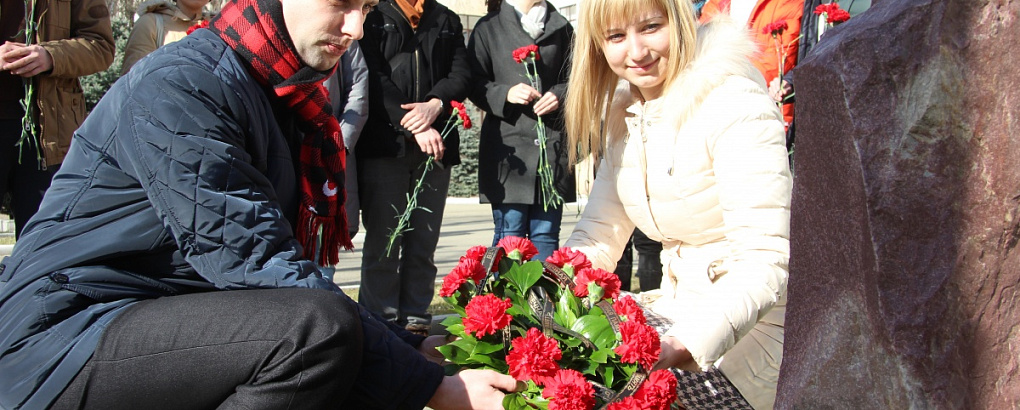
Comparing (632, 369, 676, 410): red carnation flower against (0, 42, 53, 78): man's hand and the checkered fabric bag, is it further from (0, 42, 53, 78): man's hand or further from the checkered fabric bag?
(0, 42, 53, 78): man's hand

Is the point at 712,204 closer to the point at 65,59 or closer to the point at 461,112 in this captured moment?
the point at 461,112

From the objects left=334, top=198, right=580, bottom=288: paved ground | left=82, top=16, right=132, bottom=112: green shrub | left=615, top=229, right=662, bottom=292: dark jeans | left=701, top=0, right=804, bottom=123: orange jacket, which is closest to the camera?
left=701, top=0, right=804, bottom=123: orange jacket

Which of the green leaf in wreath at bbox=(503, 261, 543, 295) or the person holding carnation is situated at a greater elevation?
the person holding carnation

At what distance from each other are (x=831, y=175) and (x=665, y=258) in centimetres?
124

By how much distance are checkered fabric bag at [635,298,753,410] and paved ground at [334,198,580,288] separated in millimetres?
1906

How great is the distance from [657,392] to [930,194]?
2.30 ft

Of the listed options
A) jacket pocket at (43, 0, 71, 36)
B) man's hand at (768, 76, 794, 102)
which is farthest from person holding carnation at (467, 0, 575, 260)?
jacket pocket at (43, 0, 71, 36)

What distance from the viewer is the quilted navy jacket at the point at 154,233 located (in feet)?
6.51

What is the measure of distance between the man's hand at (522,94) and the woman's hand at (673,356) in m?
2.60

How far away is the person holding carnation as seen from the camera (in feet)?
15.4

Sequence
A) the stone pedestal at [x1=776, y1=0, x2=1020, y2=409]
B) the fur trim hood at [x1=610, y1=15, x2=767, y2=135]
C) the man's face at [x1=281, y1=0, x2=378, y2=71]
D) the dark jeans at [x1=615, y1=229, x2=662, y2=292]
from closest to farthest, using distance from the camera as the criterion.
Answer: the stone pedestal at [x1=776, y1=0, x2=1020, y2=409], the man's face at [x1=281, y1=0, x2=378, y2=71], the fur trim hood at [x1=610, y1=15, x2=767, y2=135], the dark jeans at [x1=615, y1=229, x2=662, y2=292]

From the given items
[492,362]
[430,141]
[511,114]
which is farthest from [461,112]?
[492,362]

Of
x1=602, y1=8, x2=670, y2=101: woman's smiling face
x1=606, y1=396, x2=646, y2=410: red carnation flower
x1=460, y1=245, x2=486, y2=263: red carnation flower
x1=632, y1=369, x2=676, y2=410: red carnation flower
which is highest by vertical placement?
x1=602, y1=8, x2=670, y2=101: woman's smiling face

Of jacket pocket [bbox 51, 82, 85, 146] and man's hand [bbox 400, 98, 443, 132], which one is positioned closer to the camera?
jacket pocket [bbox 51, 82, 85, 146]
